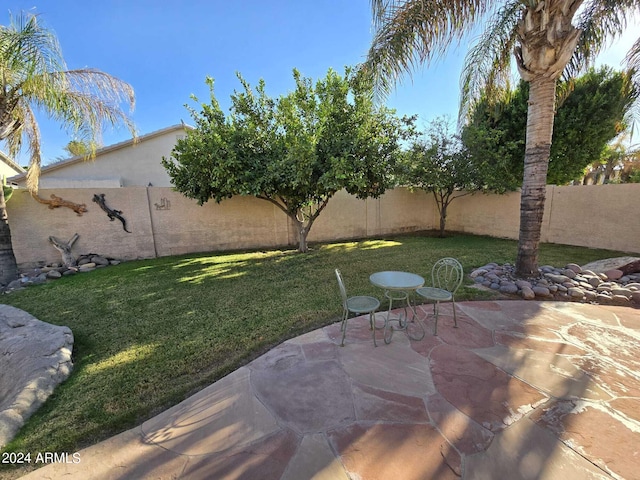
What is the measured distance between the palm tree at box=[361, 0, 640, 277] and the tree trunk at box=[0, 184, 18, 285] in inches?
346

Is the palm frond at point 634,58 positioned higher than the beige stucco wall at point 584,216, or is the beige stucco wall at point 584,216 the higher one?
the palm frond at point 634,58

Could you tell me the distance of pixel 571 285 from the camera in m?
5.11

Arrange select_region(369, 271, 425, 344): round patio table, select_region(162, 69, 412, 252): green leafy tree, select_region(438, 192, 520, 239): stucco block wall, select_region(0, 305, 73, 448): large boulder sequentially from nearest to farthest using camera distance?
1. select_region(0, 305, 73, 448): large boulder
2. select_region(369, 271, 425, 344): round patio table
3. select_region(162, 69, 412, 252): green leafy tree
4. select_region(438, 192, 520, 239): stucco block wall

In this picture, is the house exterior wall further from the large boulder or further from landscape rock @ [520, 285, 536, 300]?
landscape rock @ [520, 285, 536, 300]

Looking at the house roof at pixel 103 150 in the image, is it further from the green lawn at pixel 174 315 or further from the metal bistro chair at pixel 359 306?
the metal bistro chair at pixel 359 306

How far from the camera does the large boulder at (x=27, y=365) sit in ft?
8.03

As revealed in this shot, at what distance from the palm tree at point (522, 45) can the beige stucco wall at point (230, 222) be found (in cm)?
449

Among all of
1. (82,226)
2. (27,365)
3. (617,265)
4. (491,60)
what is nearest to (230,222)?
(82,226)

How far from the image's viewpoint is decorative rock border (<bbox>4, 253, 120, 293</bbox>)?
646 cm

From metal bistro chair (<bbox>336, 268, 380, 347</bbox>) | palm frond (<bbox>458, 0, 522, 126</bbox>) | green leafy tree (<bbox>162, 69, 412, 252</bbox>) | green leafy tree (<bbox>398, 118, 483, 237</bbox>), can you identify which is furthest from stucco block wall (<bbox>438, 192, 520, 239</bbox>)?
metal bistro chair (<bbox>336, 268, 380, 347</bbox>)

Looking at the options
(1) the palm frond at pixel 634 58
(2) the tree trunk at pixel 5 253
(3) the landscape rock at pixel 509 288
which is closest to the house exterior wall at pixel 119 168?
(2) the tree trunk at pixel 5 253

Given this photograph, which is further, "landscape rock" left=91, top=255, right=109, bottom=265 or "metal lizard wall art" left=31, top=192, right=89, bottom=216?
"landscape rock" left=91, top=255, right=109, bottom=265

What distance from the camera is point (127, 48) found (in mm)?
7414

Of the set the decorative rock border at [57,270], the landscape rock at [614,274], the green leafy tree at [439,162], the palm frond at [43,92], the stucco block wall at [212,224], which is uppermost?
the palm frond at [43,92]
